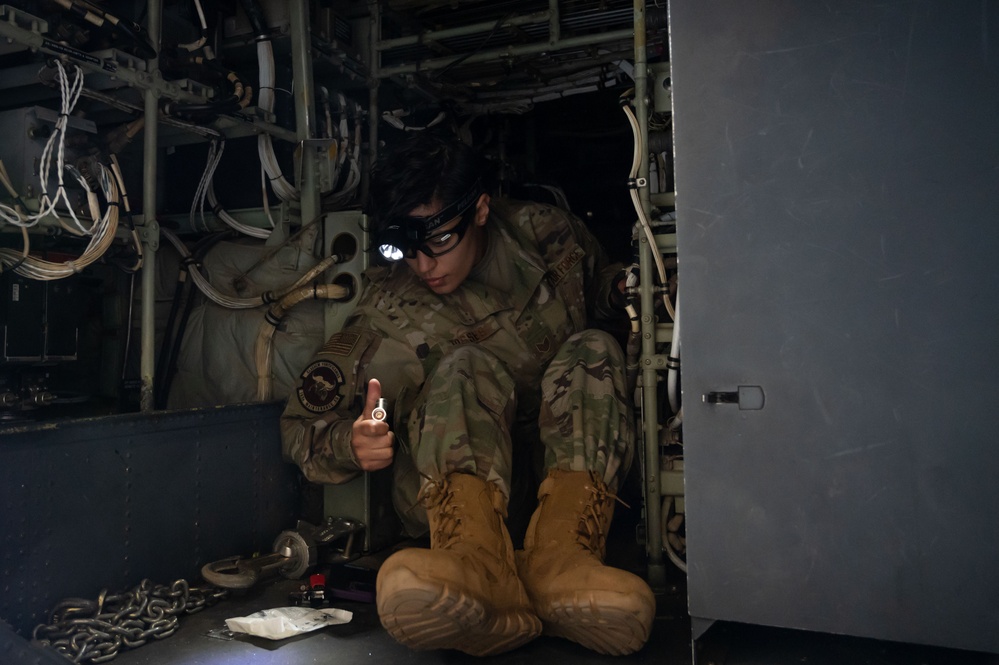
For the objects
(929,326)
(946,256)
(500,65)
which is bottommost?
(929,326)

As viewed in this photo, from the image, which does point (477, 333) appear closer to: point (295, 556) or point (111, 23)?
point (295, 556)

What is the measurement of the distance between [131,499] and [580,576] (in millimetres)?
1189

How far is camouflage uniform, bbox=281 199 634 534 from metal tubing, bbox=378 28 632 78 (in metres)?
0.80

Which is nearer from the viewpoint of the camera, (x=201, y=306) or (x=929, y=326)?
(x=929, y=326)

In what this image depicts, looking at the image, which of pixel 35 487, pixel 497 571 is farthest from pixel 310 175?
pixel 497 571

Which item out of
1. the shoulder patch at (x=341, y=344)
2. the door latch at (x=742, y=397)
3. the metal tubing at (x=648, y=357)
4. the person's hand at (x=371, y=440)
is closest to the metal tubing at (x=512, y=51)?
the metal tubing at (x=648, y=357)

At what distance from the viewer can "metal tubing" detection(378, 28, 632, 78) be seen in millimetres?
3174

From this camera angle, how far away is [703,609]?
136 cm

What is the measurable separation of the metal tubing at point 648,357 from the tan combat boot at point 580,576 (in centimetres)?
17

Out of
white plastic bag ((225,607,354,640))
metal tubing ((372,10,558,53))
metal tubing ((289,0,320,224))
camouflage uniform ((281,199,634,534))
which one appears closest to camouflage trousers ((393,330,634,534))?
camouflage uniform ((281,199,634,534))

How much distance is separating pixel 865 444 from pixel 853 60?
61 centimetres

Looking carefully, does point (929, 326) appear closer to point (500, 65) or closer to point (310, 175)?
point (310, 175)

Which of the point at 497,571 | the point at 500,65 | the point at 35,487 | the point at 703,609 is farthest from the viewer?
the point at 500,65

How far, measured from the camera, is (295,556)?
233 cm
